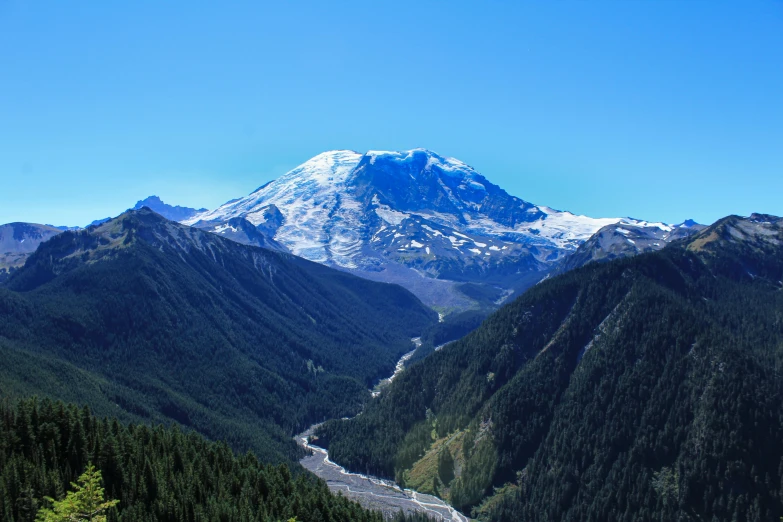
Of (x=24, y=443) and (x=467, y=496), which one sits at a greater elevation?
(x=24, y=443)

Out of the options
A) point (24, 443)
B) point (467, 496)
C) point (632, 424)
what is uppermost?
point (24, 443)

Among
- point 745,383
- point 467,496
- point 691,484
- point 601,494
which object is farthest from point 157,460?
point 745,383

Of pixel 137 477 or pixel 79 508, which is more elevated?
pixel 79 508

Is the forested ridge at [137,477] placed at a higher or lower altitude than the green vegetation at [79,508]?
lower

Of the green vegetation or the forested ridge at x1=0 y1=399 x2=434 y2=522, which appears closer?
the green vegetation

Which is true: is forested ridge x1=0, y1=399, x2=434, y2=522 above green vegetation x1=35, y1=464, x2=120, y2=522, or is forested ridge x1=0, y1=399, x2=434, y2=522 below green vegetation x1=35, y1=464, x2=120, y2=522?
below

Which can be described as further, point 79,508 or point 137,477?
point 137,477

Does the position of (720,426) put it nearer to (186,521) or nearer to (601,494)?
(601,494)

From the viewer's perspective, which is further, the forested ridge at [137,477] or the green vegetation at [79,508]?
the forested ridge at [137,477]
